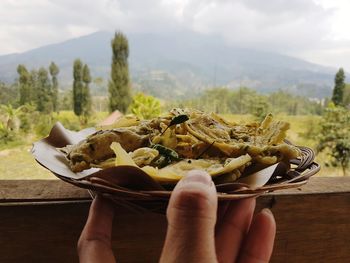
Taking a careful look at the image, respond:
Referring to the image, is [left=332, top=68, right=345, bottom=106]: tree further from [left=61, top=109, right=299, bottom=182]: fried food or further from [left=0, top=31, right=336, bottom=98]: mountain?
[left=0, top=31, right=336, bottom=98]: mountain

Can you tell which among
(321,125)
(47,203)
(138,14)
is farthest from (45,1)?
(47,203)

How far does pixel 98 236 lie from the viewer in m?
0.38

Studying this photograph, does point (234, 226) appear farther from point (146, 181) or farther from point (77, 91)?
point (77, 91)

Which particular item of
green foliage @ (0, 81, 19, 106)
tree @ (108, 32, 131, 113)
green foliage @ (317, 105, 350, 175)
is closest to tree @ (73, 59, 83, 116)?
tree @ (108, 32, 131, 113)

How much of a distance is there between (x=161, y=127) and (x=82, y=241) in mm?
179

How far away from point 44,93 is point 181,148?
34.3ft

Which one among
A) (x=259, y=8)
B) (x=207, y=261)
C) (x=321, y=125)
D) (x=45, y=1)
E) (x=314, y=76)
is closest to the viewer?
(x=207, y=261)

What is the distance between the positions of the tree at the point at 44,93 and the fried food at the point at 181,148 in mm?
10108

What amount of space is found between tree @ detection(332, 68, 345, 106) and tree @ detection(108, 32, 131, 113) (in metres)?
5.27

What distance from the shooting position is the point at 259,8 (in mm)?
44812

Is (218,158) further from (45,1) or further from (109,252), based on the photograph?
(45,1)

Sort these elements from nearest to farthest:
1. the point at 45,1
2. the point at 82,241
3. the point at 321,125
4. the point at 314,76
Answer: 1. the point at 82,241
2. the point at 321,125
3. the point at 314,76
4. the point at 45,1

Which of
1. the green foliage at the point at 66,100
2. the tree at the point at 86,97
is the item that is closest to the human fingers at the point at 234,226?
the tree at the point at 86,97

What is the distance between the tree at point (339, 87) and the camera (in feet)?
27.1
